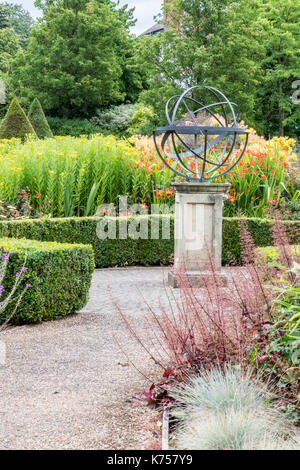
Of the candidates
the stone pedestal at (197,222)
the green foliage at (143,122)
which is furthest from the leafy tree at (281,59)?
the stone pedestal at (197,222)

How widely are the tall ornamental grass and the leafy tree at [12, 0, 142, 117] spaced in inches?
740

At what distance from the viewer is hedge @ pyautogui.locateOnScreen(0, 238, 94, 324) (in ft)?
17.1

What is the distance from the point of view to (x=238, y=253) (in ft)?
31.0

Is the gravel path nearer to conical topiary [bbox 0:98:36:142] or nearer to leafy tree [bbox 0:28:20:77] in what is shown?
conical topiary [bbox 0:98:36:142]

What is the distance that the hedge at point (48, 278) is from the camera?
523 cm

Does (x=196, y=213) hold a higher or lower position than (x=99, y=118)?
lower

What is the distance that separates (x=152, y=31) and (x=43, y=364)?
38.2m

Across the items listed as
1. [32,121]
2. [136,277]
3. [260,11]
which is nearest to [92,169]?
[136,277]

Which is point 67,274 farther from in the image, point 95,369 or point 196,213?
point 196,213

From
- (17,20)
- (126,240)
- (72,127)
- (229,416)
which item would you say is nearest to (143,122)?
(72,127)

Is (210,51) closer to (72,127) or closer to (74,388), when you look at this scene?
(72,127)

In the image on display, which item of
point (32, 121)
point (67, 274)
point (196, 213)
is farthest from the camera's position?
point (32, 121)
